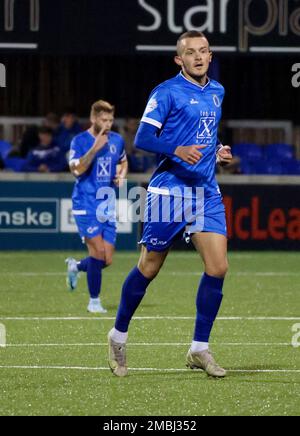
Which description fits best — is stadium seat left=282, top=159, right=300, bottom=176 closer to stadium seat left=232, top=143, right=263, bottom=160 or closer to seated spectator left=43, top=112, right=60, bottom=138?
stadium seat left=232, top=143, right=263, bottom=160

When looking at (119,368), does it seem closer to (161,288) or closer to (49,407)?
(49,407)

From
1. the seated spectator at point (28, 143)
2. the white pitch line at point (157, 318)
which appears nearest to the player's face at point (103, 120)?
the white pitch line at point (157, 318)

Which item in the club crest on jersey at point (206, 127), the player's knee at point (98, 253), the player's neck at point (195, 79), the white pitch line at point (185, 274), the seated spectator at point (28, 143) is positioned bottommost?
the white pitch line at point (185, 274)

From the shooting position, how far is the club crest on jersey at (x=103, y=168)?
527 inches

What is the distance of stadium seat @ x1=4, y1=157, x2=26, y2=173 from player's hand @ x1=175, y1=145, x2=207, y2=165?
476 inches

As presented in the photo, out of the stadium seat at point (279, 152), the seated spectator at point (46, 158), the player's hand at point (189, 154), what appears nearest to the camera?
the player's hand at point (189, 154)

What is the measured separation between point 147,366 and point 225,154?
1.52 metres

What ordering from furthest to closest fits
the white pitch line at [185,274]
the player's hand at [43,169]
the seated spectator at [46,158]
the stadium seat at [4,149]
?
the stadium seat at [4,149] → the seated spectator at [46,158] → the player's hand at [43,169] → the white pitch line at [185,274]

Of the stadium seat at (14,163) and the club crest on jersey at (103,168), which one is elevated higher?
the club crest on jersey at (103,168)

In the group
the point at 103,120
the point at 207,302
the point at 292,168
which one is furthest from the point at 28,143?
the point at 207,302

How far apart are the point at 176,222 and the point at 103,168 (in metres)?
4.76

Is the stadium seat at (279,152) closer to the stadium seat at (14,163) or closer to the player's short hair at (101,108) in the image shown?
the stadium seat at (14,163)

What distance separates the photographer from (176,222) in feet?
28.7

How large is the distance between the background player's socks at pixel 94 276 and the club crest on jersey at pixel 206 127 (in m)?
4.25
